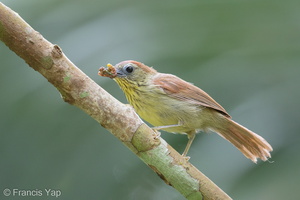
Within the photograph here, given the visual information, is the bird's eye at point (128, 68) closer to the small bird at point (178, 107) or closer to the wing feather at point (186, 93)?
the small bird at point (178, 107)

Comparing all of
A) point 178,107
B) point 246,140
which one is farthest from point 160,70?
point 246,140

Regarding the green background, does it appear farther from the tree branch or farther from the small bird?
the tree branch

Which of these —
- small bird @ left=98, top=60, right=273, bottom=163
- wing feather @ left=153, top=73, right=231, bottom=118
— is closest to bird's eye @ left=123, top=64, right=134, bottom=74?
small bird @ left=98, top=60, right=273, bottom=163

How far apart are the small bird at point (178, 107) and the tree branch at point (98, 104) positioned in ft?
2.03

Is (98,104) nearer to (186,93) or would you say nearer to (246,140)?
(186,93)

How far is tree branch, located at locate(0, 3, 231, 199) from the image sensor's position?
257cm

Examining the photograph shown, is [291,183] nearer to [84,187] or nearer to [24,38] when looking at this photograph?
[84,187]

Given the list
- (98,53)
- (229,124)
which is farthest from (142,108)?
(98,53)

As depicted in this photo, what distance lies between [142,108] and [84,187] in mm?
922

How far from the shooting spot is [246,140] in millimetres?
3561

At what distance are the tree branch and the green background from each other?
100 centimetres

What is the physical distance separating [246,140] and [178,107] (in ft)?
2.03

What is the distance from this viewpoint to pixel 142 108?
3400 mm

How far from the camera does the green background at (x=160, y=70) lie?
376cm
